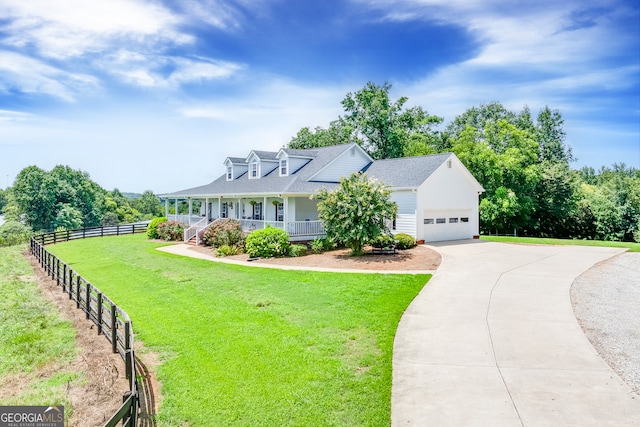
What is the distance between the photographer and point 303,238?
23.5 meters

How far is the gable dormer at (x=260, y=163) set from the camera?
30.5m

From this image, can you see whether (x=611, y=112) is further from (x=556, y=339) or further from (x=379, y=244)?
(x=556, y=339)

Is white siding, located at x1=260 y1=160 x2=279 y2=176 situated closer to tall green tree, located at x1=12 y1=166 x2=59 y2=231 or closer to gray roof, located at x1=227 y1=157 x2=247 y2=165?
gray roof, located at x1=227 y1=157 x2=247 y2=165

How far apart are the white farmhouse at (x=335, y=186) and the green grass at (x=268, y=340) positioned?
342 inches

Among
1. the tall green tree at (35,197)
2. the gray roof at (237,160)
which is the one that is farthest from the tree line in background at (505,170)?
the tall green tree at (35,197)

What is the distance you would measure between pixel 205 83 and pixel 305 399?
1655cm

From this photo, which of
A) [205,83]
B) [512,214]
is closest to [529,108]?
[512,214]

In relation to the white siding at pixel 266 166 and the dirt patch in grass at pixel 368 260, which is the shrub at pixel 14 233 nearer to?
the white siding at pixel 266 166

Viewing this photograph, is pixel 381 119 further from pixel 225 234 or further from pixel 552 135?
pixel 552 135

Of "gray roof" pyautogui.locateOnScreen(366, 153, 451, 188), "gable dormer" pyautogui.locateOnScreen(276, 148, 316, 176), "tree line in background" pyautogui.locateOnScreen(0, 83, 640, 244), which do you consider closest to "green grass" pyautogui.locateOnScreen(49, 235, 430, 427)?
"gray roof" pyautogui.locateOnScreen(366, 153, 451, 188)

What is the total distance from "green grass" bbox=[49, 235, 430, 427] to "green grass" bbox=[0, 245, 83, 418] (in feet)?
5.33

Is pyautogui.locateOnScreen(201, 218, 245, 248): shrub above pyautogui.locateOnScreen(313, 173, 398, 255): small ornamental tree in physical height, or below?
below

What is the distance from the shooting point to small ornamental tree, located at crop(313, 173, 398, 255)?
18.1 metres

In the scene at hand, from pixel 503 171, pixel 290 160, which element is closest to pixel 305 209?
pixel 290 160
